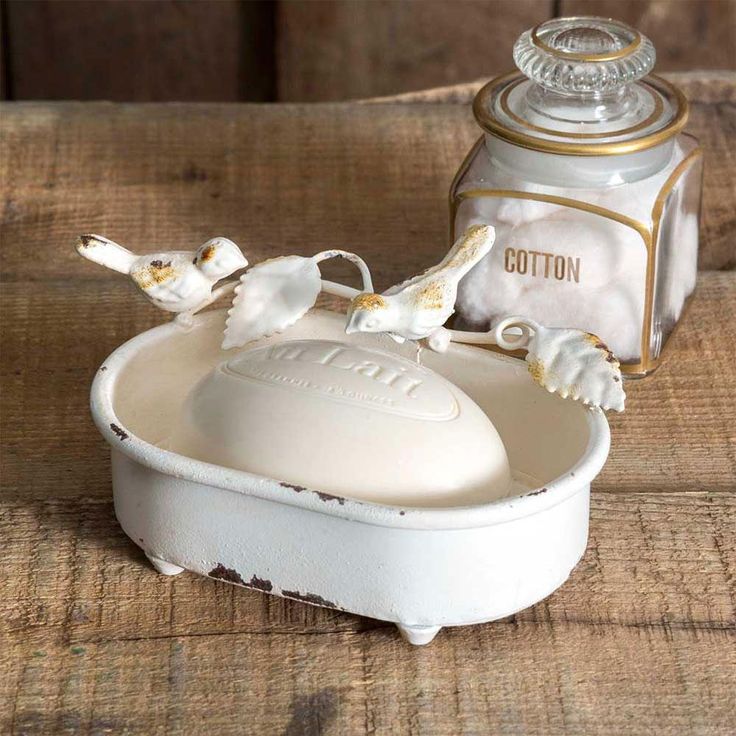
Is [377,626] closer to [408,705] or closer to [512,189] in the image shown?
[408,705]

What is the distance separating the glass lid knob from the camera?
2.14 ft

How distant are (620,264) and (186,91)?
0.91m

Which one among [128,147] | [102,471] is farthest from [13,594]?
[128,147]

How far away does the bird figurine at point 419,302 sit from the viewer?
1.68 ft

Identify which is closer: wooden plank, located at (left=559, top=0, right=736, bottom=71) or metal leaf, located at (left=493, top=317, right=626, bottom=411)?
metal leaf, located at (left=493, top=317, right=626, bottom=411)

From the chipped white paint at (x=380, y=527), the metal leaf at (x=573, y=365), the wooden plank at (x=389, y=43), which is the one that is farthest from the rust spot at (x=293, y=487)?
the wooden plank at (x=389, y=43)

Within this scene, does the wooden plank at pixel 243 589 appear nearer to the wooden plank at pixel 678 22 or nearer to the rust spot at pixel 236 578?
the rust spot at pixel 236 578

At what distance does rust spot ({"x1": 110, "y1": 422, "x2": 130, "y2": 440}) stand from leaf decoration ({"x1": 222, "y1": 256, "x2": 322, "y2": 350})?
0.27 ft

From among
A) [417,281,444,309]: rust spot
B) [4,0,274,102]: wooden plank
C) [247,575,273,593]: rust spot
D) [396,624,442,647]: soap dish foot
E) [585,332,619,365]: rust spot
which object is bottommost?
[4,0,274,102]: wooden plank

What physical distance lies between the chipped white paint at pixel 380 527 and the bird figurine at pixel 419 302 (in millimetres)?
60

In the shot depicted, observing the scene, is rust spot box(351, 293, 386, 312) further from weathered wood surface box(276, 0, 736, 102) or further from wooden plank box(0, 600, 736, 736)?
weathered wood surface box(276, 0, 736, 102)

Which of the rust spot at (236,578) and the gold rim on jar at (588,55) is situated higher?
the gold rim on jar at (588,55)

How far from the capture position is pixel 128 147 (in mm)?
918

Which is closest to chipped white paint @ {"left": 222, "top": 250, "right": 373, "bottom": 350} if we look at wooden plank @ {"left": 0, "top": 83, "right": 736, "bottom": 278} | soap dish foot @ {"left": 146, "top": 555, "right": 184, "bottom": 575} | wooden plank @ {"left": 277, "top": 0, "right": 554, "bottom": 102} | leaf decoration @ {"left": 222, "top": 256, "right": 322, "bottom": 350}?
leaf decoration @ {"left": 222, "top": 256, "right": 322, "bottom": 350}
